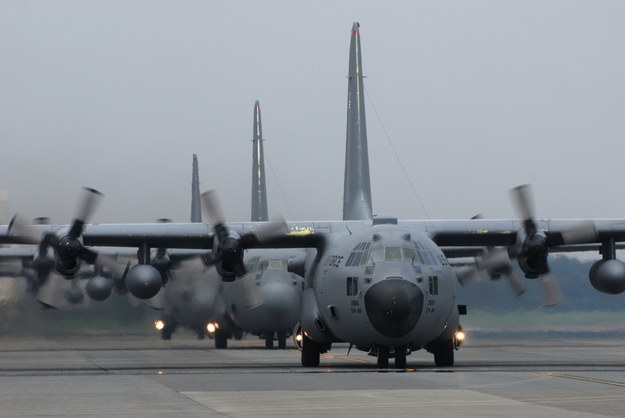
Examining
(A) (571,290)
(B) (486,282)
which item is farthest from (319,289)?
(A) (571,290)

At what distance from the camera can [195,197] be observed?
62.4 meters

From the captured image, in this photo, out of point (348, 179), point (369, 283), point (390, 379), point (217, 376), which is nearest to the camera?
point (390, 379)

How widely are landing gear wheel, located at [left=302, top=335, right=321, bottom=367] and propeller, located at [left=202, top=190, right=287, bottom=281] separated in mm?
2591

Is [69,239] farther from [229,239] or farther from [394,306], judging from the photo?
[394,306]

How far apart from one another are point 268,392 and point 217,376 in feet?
17.4

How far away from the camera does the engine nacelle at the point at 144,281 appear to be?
107 feet

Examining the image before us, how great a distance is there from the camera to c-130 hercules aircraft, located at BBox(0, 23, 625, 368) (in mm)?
27672

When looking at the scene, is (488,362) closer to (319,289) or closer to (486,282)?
(319,289)

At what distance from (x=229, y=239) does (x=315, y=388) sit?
10.7m

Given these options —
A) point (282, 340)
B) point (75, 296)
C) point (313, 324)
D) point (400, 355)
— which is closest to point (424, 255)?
point (400, 355)

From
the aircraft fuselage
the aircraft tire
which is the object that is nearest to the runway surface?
the aircraft tire

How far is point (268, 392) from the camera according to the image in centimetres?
2083

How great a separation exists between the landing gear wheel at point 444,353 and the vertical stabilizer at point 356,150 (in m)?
6.00

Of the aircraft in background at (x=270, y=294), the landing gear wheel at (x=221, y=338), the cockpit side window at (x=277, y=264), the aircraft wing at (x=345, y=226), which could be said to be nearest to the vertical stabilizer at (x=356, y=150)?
the aircraft wing at (x=345, y=226)
